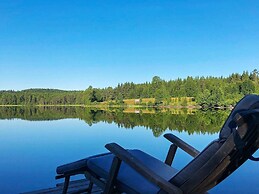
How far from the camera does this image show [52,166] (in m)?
9.67

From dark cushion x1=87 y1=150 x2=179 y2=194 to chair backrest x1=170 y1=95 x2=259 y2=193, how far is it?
402 millimetres

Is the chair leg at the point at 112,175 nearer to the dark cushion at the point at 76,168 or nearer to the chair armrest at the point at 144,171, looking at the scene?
the chair armrest at the point at 144,171

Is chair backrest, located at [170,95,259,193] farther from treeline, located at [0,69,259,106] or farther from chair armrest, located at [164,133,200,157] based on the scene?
treeline, located at [0,69,259,106]

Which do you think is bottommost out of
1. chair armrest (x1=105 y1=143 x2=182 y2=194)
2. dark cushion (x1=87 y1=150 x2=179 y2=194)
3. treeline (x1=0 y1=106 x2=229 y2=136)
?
treeline (x1=0 y1=106 x2=229 y2=136)

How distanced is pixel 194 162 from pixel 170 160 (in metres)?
1.38

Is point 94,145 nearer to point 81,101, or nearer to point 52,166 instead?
point 52,166

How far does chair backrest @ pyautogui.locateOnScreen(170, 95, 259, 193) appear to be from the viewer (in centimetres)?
206

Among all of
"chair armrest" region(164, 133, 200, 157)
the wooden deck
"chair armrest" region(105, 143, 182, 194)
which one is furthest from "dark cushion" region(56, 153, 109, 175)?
the wooden deck

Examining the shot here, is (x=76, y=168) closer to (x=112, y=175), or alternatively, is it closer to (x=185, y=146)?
(x=112, y=175)

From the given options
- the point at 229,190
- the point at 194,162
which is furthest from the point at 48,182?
the point at 194,162

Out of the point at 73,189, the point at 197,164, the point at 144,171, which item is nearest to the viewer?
the point at 197,164

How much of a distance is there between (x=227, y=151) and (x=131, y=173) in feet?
3.79

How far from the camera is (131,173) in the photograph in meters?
2.95

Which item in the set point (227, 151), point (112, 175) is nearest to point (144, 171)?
→ point (112, 175)
